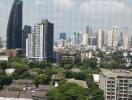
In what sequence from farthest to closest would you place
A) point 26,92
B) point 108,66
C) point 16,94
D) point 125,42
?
point 125,42
point 108,66
point 26,92
point 16,94

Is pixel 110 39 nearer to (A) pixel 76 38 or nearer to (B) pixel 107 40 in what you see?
(B) pixel 107 40

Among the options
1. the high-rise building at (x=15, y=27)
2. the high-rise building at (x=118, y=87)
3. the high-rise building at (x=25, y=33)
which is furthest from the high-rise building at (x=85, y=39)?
the high-rise building at (x=118, y=87)

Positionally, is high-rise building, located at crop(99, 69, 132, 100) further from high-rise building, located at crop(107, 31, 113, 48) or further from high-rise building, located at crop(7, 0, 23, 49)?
high-rise building, located at crop(107, 31, 113, 48)

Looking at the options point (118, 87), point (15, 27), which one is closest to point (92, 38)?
point (15, 27)

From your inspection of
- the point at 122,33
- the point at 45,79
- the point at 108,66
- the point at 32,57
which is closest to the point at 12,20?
the point at 32,57

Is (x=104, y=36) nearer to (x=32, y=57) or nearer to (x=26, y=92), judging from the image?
(x=32, y=57)
